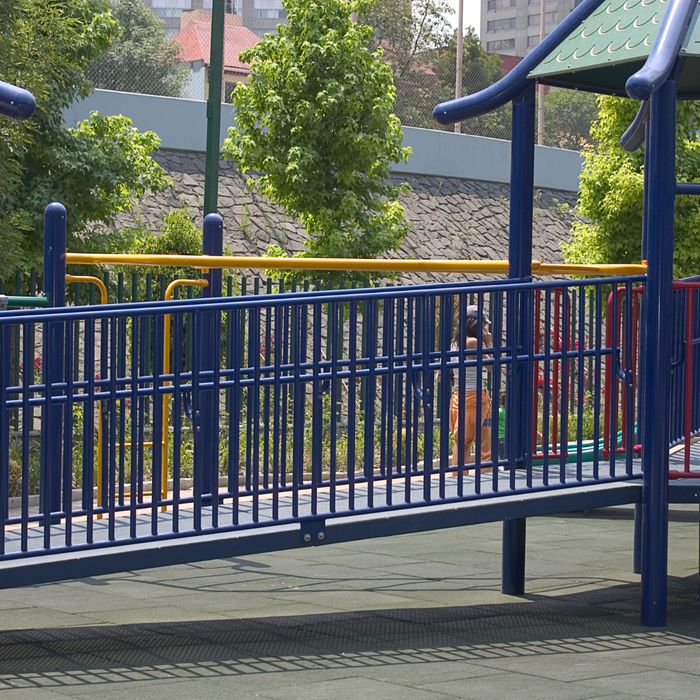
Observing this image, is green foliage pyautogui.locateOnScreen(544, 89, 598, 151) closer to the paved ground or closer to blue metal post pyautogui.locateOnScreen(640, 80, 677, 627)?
the paved ground

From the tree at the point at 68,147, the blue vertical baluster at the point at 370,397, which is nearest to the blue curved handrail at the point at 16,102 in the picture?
the blue vertical baluster at the point at 370,397

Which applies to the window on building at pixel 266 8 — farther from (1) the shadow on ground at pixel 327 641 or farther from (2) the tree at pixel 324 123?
(1) the shadow on ground at pixel 327 641

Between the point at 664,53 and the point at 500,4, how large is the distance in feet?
399

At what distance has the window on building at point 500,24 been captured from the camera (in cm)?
12019

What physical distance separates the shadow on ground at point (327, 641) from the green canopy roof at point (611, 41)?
2865 mm

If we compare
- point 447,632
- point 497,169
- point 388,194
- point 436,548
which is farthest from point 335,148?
point 497,169

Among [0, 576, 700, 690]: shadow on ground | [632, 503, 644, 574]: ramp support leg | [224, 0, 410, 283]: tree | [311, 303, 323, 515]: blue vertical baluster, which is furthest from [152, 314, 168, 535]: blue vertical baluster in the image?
[224, 0, 410, 283]: tree

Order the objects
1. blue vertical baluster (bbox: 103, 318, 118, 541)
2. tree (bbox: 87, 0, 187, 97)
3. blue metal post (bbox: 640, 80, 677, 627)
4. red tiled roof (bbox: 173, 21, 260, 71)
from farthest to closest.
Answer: red tiled roof (bbox: 173, 21, 260, 71) → tree (bbox: 87, 0, 187, 97) → blue metal post (bbox: 640, 80, 677, 627) → blue vertical baluster (bbox: 103, 318, 118, 541)

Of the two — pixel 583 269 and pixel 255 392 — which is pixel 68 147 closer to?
pixel 583 269

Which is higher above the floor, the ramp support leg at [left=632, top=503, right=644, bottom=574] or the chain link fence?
the chain link fence

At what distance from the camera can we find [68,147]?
13742 mm

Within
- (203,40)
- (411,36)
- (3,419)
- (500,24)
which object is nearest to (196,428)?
(3,419)

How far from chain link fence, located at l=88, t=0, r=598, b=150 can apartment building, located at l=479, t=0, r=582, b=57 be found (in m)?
64.2

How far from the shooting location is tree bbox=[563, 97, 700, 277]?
17078 mm
